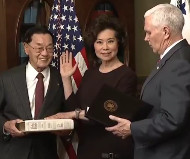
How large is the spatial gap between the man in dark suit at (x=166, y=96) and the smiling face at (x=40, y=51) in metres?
0.82

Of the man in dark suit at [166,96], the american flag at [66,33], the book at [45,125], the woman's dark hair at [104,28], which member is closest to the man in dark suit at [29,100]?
the book at [45,125]

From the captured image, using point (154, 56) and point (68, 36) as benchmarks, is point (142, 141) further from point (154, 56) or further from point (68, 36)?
point (154, 56)

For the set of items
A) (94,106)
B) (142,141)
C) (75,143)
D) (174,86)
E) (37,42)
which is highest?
(37,42)

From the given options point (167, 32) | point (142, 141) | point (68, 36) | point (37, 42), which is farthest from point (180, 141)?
point (68, 36)

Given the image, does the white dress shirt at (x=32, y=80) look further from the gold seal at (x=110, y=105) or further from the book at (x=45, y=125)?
the gold seal at (x=110, y=105)

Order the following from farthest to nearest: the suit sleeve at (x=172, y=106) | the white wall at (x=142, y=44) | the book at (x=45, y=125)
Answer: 1. the white wall at (x=142, y=44)
2. the book at (x=45, y=125)
3. the suit sleeve at (x=172, y=106)

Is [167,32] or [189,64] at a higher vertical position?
[167,32]

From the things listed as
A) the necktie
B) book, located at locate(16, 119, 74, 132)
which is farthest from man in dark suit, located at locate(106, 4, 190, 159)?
the necktie

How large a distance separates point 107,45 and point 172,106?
2.90ft

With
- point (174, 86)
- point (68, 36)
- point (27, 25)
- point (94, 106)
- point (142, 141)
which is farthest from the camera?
point (27, 25)

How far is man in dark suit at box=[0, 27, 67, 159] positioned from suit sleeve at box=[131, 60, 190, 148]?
0.89 m

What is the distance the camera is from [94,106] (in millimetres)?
1949

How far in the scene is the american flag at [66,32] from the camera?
10.3ft

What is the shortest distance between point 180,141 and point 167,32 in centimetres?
50
